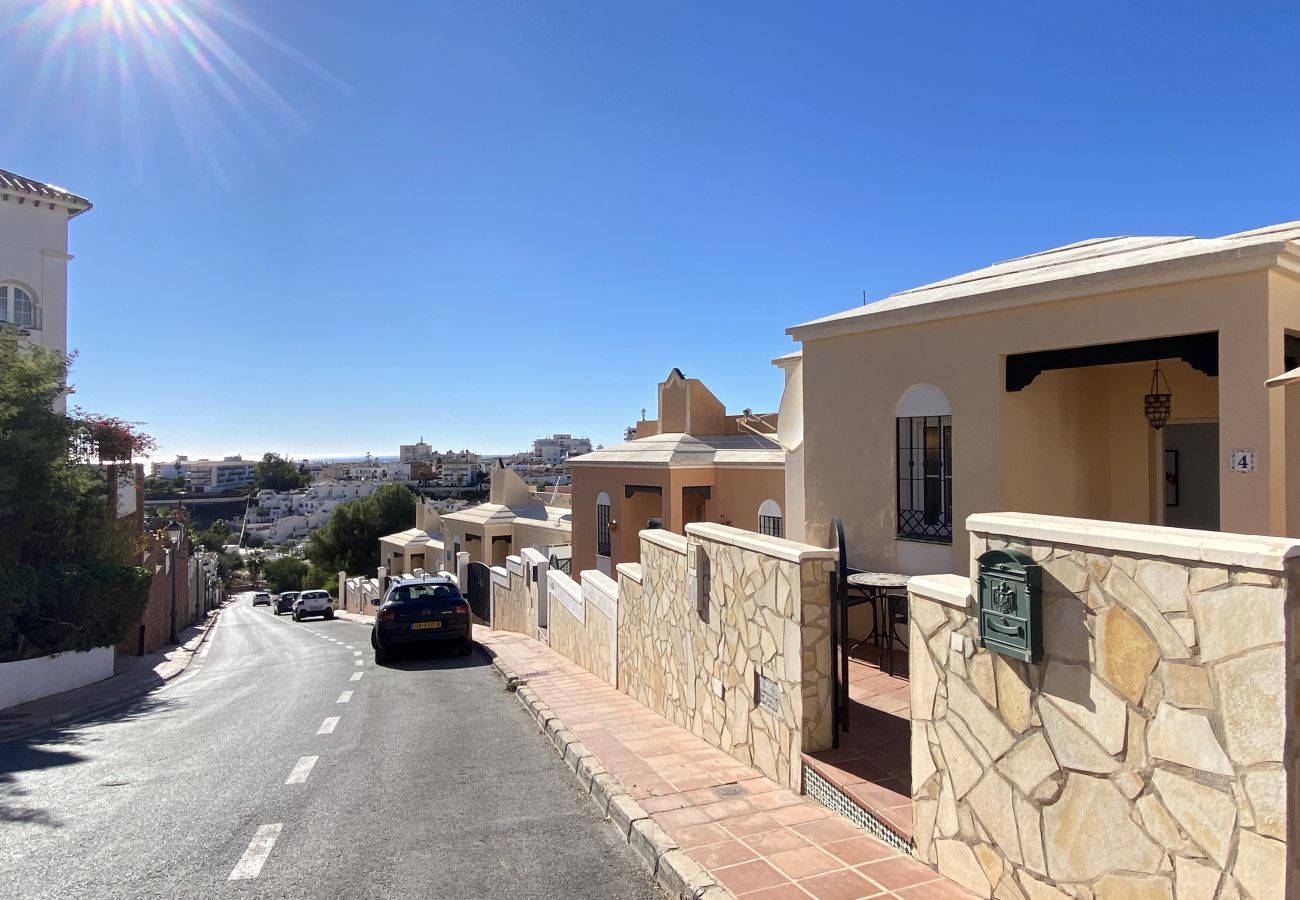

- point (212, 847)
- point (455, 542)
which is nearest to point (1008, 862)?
point (212, 847)

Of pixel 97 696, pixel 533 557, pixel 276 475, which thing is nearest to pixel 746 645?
pixel 97 696

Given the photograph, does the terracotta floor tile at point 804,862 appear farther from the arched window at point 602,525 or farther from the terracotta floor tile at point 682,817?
the arched window at point 602,525

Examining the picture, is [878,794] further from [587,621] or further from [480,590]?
[480,590]

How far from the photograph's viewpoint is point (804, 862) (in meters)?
3.99

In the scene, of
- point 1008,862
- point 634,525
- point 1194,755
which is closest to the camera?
point 1194,755

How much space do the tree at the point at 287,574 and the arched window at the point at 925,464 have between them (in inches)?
2502

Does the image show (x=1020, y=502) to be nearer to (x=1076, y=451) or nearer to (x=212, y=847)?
(x=1076, y=451)

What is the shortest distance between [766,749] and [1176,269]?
499 cm

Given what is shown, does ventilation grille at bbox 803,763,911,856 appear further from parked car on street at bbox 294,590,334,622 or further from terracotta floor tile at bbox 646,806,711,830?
parked car on street at bbox 294,590,334,622

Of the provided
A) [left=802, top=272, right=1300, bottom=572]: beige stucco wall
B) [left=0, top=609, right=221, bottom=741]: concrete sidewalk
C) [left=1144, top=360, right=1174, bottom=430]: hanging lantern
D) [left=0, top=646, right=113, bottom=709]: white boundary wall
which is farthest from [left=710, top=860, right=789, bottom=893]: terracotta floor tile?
[left=0, top=646, right=113, bottom=709]: white boundary wall

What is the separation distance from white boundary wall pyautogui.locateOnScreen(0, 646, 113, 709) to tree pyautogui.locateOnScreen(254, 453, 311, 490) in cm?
18806

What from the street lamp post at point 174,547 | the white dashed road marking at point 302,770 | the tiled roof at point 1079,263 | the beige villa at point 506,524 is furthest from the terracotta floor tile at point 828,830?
the street lamp post at point 174,547

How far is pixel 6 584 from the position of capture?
444 inches

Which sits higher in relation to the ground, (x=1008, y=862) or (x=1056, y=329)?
(x=1056, y=329)
